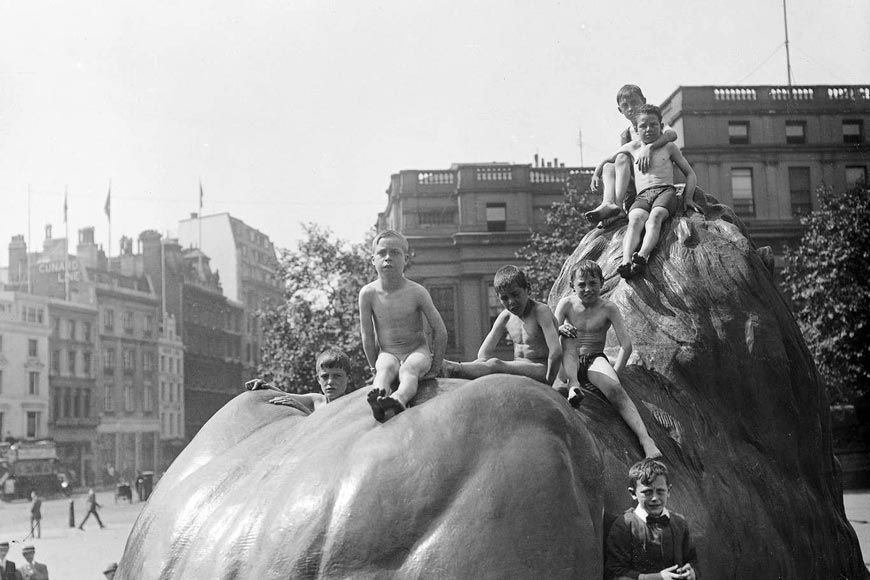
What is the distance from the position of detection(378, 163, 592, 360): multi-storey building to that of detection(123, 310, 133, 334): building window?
45.9 ft

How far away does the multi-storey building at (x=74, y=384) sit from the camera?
144 feet

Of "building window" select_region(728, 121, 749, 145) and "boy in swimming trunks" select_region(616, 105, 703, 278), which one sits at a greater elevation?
"building window" select_region(728, 121, 749, 145)

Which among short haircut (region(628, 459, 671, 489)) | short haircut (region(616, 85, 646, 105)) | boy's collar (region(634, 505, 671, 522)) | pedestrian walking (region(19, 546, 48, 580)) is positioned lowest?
pedestrian walking (region(19, 546, 48, 580))

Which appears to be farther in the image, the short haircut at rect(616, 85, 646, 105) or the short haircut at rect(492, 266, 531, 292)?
the short haircut at rect(616, 85, 646, 105)

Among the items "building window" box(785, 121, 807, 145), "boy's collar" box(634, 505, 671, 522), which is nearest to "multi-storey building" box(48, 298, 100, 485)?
"building window" box(785, 121, 807, 145)

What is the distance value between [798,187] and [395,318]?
44.0m

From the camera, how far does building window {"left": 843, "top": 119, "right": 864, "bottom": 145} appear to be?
153 feet

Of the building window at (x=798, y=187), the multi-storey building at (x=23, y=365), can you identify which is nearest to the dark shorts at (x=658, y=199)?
the multi-storey building at (x=23, y=365)

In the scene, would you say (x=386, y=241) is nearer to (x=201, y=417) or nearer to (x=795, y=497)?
(x=795, y=497)

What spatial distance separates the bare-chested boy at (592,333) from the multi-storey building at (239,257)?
47.0 meters

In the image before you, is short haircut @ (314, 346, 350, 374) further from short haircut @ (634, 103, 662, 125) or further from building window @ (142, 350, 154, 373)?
building window @ (142, 350, 154, 373)

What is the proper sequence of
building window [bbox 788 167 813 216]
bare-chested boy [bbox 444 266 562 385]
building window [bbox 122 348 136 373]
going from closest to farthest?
1. bare-chested boy [bbox 444 266 562 385]
2. building window [bbox 788 167 813 216]
3. building window [bbox 122 348 136 373]

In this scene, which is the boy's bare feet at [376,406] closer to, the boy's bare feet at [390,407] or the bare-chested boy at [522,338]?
the boy's bare feet at [390,407]

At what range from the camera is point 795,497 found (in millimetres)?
8680
